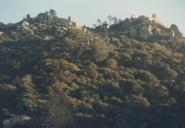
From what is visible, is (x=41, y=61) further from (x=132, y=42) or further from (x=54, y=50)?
(x=132, y=42)

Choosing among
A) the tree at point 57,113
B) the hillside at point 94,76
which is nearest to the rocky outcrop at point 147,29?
the hillside at point 94,76

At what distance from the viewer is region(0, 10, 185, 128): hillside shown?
305 feet

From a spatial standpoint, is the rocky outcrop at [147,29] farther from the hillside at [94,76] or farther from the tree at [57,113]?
the tree at [57,113]

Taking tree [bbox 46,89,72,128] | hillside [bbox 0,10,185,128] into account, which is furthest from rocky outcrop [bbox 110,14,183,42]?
tree [bbox 46,89,72,128]

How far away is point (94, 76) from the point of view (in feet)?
349

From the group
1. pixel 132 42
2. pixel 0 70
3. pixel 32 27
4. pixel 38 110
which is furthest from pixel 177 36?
pixel 38 110

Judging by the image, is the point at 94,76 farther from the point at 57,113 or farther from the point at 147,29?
the point at 147,29

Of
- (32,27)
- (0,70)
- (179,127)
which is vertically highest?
(32,27)

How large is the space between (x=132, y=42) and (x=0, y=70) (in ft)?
87.1

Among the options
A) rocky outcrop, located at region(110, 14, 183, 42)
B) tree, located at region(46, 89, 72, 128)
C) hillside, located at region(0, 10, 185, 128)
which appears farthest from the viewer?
rocky outcrop, located at region(110, 14, 183, 42)

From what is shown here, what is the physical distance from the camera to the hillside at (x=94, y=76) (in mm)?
92938

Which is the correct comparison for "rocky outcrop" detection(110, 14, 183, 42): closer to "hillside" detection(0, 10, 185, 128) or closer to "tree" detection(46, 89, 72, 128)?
"hillside" detection(0, 10, 185, 128)

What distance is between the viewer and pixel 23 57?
115 meters

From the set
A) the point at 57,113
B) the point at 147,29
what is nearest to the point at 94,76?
the point at 57,113
